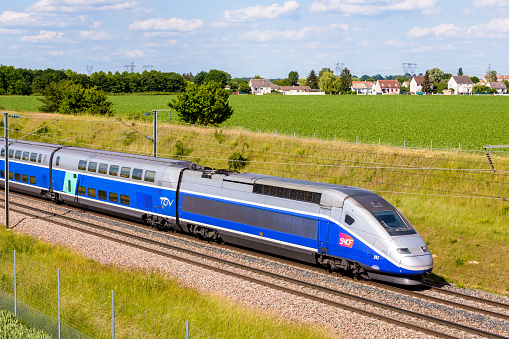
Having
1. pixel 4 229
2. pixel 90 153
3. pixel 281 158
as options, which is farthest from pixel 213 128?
pixel 4 229

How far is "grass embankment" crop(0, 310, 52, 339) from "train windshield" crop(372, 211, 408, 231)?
12.2 meters

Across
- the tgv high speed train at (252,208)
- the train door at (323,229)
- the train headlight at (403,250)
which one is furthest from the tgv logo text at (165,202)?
the train headlight at (403,250)

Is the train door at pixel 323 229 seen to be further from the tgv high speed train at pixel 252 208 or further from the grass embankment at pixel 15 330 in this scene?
the grass embankment at pixel 15 330

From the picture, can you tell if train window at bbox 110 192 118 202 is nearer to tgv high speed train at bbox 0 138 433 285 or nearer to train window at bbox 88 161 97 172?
tgv high speed train at bbox 0 138 433 285

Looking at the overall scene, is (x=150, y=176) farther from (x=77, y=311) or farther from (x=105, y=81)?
(x=105, y=81)

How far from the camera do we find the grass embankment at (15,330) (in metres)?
15.0

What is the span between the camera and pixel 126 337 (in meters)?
14.5

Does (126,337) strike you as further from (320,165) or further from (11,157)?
(11,157)

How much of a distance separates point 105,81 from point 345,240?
163129 mm

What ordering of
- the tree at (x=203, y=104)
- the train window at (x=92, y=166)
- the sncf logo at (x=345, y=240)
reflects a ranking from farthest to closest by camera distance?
the tree at (x=203, y=104), the train window at (x=92, y=166), the sncf logo at (x=345, y=240)

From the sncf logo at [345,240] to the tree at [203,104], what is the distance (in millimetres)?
34572

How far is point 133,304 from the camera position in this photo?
56.1 ft

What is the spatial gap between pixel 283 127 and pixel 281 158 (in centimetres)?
A: 2369

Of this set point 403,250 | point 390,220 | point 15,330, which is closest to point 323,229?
point 390,220
